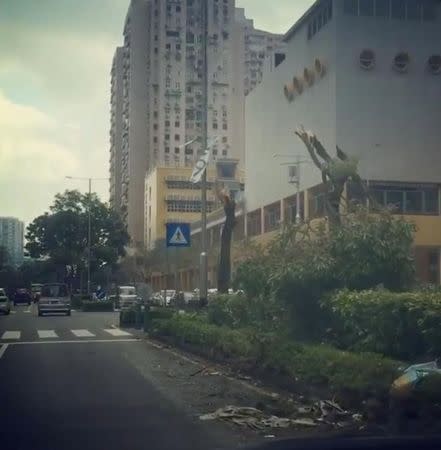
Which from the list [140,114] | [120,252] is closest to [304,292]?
[120,252]

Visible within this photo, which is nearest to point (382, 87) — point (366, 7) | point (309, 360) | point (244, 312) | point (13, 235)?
point (366, 7)

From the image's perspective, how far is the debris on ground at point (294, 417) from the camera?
8280mm

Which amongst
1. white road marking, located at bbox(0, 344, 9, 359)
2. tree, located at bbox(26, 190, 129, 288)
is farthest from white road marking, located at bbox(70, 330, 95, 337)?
tree, located at bbox(26, 190, 129, 288)

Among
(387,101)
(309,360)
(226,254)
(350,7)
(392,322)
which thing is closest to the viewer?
(392,322)

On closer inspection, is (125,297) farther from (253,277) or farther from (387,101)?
(253,277)

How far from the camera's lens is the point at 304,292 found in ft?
43.4

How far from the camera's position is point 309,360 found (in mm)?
10523

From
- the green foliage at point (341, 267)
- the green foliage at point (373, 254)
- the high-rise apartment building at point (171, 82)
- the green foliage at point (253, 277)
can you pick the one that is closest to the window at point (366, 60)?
the green foliage at point (253, 277)

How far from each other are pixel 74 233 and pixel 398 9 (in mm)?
34881

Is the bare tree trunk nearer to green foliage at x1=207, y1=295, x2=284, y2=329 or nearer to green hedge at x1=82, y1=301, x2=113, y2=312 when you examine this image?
green foliage at x1=207, y1=295, x2=284, y2=329

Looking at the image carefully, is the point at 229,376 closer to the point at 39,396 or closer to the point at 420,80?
the point at 39,396

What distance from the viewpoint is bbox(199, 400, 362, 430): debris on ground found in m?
8.28

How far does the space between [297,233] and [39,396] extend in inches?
262

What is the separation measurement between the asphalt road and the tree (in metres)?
47.1
